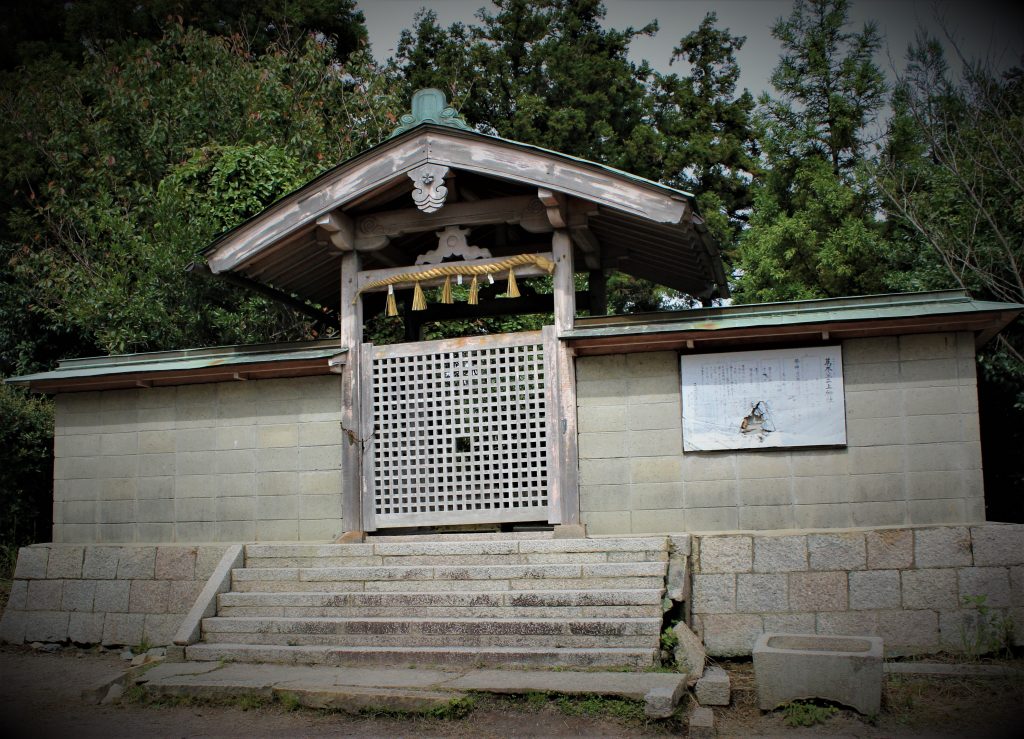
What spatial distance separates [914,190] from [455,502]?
1120 cm

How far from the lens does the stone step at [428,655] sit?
7.45 m

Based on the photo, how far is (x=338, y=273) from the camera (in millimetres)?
12336

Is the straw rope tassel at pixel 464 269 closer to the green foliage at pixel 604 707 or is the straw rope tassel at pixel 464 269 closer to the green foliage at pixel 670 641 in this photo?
the green foliage at pixel 670 641

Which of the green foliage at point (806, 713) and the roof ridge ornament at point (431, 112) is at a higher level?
the roof ridge ornament at point (431, 112)

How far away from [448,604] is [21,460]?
10.4 metres

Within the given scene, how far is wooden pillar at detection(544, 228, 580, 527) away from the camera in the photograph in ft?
31.5

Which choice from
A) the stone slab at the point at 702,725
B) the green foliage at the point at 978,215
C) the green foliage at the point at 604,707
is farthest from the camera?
the green foliage at the point at 978,215

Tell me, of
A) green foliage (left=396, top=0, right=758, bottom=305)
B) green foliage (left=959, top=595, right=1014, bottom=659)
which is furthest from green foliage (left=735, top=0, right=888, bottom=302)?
green foliage (left=959, top=595, right=1014, bottom=659)

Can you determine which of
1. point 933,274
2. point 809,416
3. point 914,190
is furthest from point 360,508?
point 914,190

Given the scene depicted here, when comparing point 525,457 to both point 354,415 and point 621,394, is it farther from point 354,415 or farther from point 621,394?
point 354,415

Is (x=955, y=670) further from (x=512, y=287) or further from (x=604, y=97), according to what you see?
(x=604, y=97)

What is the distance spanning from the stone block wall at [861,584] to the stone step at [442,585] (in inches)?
32.3

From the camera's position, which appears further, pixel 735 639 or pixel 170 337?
pixel 170 337

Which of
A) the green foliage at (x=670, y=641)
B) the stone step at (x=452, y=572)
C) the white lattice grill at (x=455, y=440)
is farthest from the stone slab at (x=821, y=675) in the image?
the white lattice grill at (x=455, y=440)
